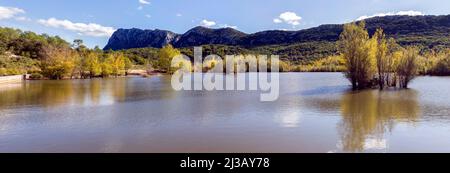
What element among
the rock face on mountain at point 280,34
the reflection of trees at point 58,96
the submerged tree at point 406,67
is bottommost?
the reflection of trees at point 58,96

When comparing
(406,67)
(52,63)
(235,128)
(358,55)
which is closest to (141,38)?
(52,63)

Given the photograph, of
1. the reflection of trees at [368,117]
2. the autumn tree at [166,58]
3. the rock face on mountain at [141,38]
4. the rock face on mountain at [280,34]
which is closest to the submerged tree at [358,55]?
the reflection of trees at [368,117]

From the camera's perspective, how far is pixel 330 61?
193 feet

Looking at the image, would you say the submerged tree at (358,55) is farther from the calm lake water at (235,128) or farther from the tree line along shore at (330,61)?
the calm lake water at (235,128)

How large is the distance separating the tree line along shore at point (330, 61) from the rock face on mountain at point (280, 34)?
62.8 ft

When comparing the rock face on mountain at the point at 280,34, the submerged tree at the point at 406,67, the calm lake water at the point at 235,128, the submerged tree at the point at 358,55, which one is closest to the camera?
the calm lake water at the point at 235,128

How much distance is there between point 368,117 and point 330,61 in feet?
161

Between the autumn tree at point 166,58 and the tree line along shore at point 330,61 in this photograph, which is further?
the autumn tree at point 166,58

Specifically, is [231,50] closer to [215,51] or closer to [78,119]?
[215,51]

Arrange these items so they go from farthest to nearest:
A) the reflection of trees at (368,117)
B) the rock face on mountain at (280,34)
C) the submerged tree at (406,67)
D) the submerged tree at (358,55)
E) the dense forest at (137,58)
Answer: the rock face on mountain at (280,34) → the dense forest at (137,58) → the submerged tree at (406,67) → the submerged tree at (358,55) → the reflection of trees at (368,117)

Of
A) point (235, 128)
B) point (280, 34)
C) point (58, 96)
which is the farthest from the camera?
point (280, 34)

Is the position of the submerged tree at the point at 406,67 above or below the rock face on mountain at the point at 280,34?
below

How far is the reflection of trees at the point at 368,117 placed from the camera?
8562mm

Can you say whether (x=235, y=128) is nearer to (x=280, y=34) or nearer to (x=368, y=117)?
(x=368, y=117)
